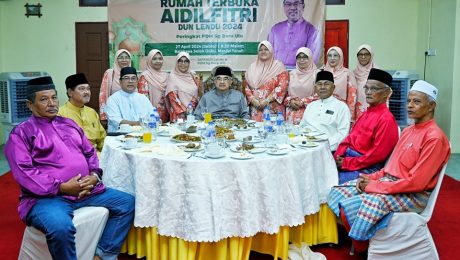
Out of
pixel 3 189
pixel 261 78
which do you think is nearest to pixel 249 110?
pixel 261 78

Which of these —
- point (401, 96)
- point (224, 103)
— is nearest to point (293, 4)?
point (401, 96)

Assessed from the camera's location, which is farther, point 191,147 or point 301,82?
point 301,82

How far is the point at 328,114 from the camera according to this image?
4031 mm

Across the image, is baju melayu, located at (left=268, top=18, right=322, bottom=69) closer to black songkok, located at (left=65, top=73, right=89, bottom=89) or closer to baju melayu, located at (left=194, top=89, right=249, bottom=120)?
baju melayu, located at (left=194, top=89, right=249, bottom=120)

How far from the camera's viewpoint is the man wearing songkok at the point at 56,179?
2.32 metres

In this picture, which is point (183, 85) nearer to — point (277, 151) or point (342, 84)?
point (342, 84)

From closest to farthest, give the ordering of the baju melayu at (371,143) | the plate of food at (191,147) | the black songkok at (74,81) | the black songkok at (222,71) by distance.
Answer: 1. the plate of food at (191,147)
2. the baju melayu at (371,143)
3. the black songkok at (74,81)
4. the black songkok at (222,71)

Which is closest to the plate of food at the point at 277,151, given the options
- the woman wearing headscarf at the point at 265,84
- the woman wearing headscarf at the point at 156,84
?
the woman wearing headscarf at the point at 265,84

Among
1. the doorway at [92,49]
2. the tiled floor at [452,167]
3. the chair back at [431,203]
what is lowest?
the tiled floor at [452,167]

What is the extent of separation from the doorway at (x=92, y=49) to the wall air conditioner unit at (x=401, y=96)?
4.50 m

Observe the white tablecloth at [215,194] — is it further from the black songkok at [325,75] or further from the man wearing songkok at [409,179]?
the black songkok at [325,75]

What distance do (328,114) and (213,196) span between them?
6.20 feet

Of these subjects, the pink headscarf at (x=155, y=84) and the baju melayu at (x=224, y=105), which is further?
the pink headscarf at (x=155, y=84)

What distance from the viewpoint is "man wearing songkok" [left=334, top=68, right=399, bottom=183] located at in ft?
10.4
